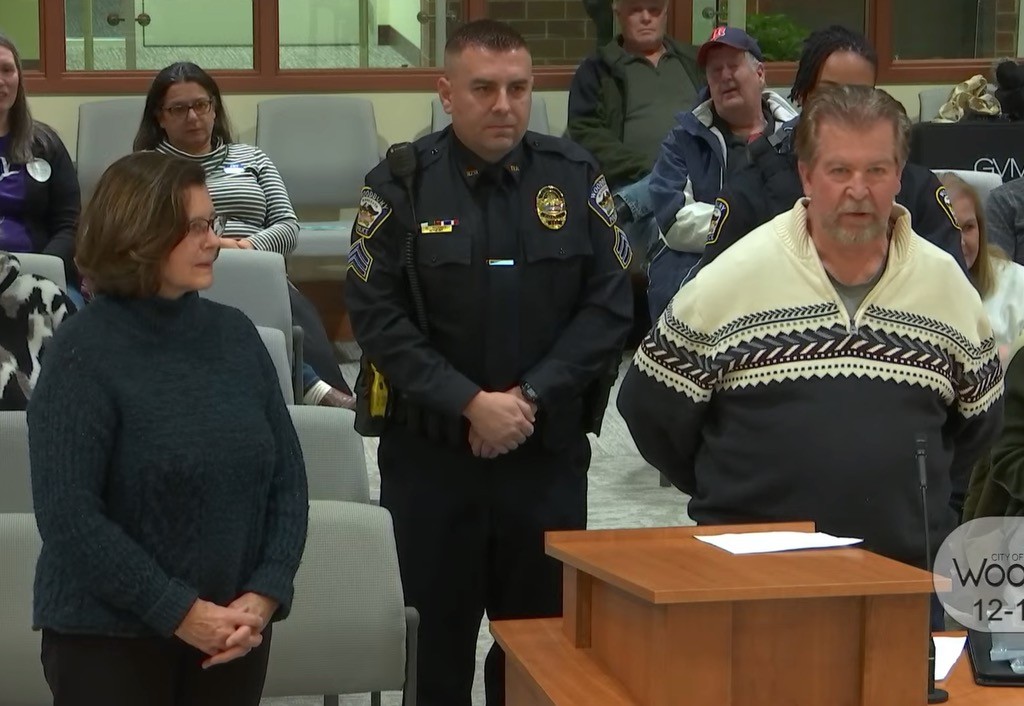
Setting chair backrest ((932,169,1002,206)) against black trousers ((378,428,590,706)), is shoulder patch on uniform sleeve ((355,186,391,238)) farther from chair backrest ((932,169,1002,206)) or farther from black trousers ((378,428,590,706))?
chair backrest ((932,169,1002,206))

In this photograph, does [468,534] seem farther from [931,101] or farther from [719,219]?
[931,101]

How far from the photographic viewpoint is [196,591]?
2117 millimetres

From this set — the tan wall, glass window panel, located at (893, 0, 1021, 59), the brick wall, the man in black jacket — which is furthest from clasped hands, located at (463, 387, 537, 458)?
glass window panel, located at (893, 0, 1021, 59)

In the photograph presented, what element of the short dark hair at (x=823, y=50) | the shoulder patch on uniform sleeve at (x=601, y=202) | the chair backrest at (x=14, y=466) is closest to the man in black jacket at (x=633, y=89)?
the short dark hair at (x=823, y=50)

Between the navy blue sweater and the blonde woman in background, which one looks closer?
the navy blue sweater

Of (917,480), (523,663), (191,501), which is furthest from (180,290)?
(917,480)

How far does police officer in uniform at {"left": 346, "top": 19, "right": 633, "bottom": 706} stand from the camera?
9.39 ft

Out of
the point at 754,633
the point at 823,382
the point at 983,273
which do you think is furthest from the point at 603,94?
the point at 754,633

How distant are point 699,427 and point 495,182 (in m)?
0.71

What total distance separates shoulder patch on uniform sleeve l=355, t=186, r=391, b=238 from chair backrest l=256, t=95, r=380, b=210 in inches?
175

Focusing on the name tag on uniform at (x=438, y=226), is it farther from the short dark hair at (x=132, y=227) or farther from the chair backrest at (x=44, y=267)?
the chair backrest at (x=44, y=267)

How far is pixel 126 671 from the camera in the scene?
2113 millimetres

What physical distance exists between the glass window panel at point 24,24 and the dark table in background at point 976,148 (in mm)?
4136

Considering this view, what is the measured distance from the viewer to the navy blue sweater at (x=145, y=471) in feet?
6.79
